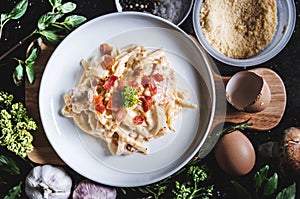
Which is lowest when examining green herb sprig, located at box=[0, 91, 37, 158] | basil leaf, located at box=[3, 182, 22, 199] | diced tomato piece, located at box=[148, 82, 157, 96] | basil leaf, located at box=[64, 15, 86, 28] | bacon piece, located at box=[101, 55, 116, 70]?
basil leaf, located at box=[3, 182, 22, 199]

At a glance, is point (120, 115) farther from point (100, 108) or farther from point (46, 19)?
point (46, 19)

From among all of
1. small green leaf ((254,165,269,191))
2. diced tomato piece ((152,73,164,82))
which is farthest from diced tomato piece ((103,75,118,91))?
small green leaf ((254,165,269,191))

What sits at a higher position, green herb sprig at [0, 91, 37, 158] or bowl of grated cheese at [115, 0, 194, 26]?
bowl of grated cheese at [115, 0, 194, 26]

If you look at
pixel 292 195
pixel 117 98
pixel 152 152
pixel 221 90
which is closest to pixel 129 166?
pixel 152 152

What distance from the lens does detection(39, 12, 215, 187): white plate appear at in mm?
1542

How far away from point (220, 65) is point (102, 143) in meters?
0.39

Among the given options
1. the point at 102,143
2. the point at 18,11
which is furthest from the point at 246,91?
→ the point at 18,11

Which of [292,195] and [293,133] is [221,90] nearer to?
[293,133]

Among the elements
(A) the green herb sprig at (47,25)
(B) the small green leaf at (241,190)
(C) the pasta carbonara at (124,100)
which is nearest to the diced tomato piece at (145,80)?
(C) the pasta carbonara at (124,100)

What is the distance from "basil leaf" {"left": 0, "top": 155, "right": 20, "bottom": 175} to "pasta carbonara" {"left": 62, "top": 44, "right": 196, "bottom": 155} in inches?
8.1

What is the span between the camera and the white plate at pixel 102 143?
60.7 inches

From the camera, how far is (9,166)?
160 cm

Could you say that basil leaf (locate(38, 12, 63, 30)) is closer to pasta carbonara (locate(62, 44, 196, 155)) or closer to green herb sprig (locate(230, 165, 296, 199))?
pasta carbonara (locate(62, 44, 196, 155))

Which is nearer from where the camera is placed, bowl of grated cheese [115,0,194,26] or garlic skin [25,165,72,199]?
garlic skin [25,165,72,199]
